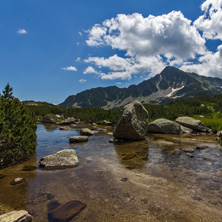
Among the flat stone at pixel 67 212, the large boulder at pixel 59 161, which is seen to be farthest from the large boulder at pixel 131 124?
the flat stone at pixel 67 212

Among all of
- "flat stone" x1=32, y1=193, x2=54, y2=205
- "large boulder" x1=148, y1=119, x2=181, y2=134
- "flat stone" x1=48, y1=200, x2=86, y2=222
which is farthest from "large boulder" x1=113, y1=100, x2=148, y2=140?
"flat stone" x1=48, y1=200, x2=86, y2=222

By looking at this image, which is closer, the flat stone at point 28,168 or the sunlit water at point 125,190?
the sunlit water at point 125,190

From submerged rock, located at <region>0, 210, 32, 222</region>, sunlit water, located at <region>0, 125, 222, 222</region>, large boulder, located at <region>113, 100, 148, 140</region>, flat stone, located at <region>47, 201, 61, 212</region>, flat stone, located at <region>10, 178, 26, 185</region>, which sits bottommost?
sunlit water, located at <region>0, 125, 222, 222</region>

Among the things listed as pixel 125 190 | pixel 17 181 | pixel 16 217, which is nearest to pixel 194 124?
pixel 125 190

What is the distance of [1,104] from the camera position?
1533 cm

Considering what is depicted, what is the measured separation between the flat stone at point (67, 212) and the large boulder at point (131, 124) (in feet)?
74.7

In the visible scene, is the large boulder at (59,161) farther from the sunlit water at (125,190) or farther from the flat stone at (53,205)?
the flat stone at (53,205)

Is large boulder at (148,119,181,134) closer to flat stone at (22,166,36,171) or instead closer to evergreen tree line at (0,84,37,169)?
evergreen tree line at (0,84,37,169)

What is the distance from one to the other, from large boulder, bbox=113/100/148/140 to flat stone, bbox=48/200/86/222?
22.8 meters

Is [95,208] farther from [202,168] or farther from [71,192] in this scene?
[202,168]

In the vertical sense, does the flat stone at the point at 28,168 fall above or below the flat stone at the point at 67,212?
above

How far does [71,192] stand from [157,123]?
3833cm

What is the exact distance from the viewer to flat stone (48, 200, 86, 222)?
8.09 m

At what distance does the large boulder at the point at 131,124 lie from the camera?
3134 centimetres
